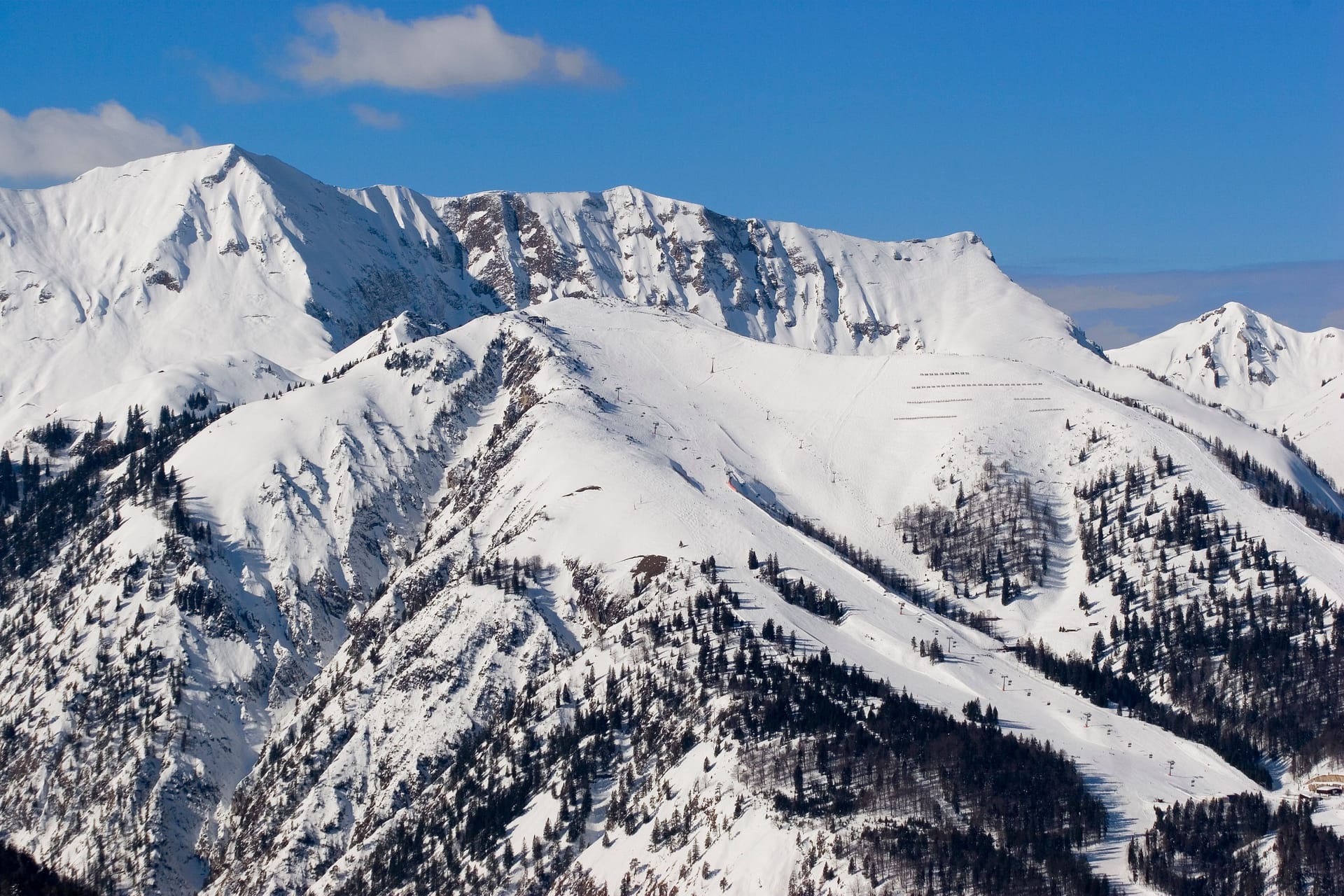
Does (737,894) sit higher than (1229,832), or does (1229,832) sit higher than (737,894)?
(1229,832)

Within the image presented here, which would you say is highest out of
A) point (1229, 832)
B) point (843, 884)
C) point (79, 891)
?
point (1229, 832)

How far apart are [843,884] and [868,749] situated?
28.3m

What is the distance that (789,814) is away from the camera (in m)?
180

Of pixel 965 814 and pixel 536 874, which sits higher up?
pixel 965 814

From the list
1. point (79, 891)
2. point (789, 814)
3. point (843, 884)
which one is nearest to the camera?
point (79, 891)

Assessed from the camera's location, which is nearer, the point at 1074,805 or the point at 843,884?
the point at 843,884

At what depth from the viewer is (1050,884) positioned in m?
176

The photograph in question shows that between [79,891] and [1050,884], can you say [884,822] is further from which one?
[79,891]

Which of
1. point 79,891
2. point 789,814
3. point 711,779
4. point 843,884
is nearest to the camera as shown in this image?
point 79,891

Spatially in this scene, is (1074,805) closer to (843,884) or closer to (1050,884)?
(1050,884)

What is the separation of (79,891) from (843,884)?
73630 mm

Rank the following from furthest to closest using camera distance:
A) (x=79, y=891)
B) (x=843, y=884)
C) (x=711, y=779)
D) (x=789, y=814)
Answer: (x=711, y=779) < (x=789, y=814) < (x=843, y=884) < (x=79, y=891)

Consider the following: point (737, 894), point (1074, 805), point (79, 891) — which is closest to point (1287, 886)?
point (1074, 805)

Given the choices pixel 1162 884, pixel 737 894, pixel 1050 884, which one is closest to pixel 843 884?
pixel 737 894
